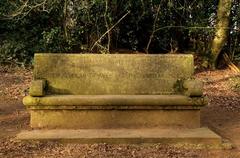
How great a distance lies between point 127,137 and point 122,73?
4.89 ft

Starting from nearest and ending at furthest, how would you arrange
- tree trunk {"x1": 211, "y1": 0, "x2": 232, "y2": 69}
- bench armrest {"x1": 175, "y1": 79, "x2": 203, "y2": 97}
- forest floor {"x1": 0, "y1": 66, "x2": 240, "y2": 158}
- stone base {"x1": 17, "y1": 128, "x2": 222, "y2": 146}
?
forest floor {"x1": 0, "y1": 66, "x2": 240, "y2": 158}, stone base {"x1": 17, "y1": 128, "x2": 222, "y2": 146}, bench armrest {"x1": 175, "y1": 79, "x2": 203, "y2": 97}, tree trunk {"x1": 211, "y1": 0, "x2": 232, "y2": 69}

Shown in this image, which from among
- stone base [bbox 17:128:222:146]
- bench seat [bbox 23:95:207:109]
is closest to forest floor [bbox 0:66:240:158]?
stone base [bbox 17:128:222:146]

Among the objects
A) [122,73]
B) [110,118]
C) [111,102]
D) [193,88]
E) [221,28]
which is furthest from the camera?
[221,28]

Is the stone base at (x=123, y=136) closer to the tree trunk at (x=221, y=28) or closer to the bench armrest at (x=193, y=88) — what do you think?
the bench armrest at (x=193, y=88)

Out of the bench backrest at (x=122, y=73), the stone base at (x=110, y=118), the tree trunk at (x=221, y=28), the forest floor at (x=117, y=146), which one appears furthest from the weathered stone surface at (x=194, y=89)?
the tree trunk at (x=221, y=28)

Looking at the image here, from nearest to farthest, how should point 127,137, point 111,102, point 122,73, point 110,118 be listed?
point 127,137, point 111,102, point 110,118, point 122,73

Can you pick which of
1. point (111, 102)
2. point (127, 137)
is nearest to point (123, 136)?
point (127, 137)

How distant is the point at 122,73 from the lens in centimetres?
888

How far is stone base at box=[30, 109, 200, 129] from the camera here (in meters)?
8.34

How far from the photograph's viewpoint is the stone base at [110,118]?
328 inches

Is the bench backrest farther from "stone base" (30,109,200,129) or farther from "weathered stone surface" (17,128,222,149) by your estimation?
"weathered stone surface" (17,128,222,149)

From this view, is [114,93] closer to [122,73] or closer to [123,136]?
[122,73]

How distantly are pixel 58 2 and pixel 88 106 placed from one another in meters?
8.30

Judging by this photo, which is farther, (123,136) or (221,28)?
(221,28)
